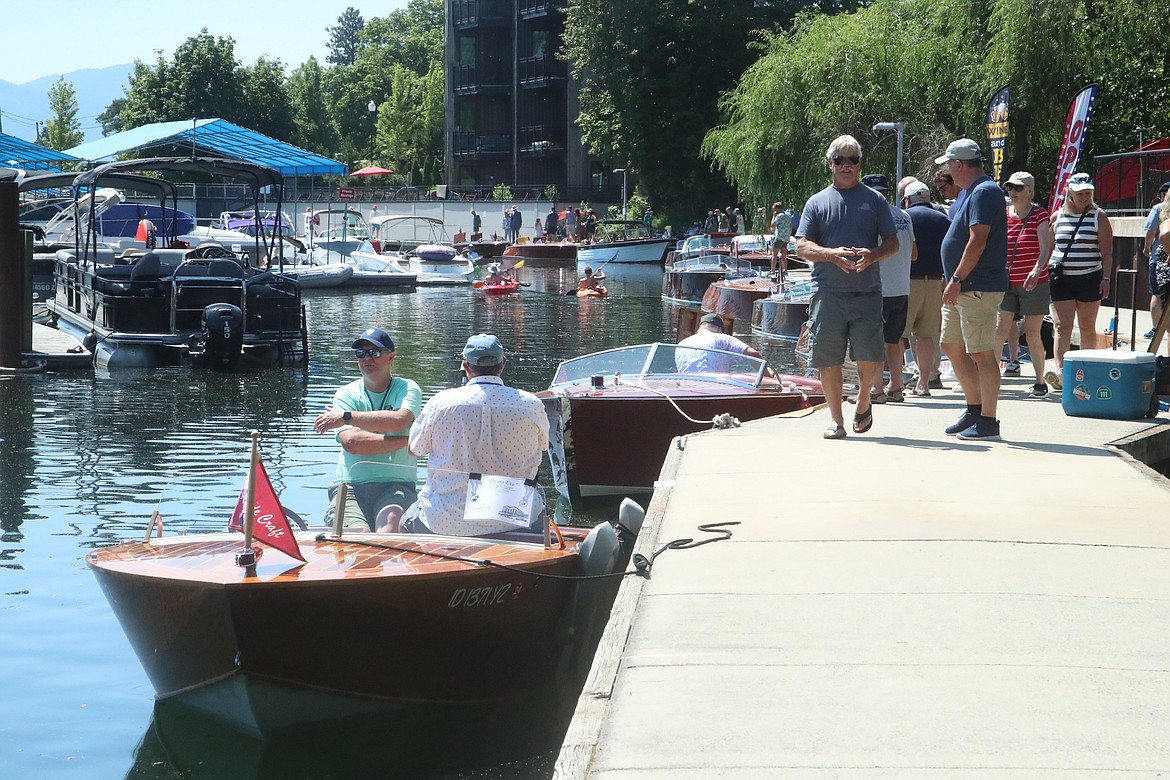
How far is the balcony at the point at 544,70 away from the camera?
71.6m

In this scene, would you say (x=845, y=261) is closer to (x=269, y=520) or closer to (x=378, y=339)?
(x=378, y=339)

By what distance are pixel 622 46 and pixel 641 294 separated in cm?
2222

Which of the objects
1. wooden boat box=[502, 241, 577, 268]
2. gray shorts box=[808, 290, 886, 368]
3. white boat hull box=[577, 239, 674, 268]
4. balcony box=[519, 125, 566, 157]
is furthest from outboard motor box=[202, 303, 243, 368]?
balcony box=[519, 125, 566, 157]

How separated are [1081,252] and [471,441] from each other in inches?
261

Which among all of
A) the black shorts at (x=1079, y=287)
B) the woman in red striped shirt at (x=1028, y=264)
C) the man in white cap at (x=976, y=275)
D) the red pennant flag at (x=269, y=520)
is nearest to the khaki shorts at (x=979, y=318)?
the man in white cap at (x=976, y=275)

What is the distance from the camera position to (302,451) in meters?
14.0

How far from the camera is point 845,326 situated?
922 centimetres

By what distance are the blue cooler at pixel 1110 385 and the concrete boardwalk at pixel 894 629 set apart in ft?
5.86

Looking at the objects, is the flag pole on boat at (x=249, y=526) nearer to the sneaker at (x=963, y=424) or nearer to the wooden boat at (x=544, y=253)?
the sneaker at (x=963, y=424)

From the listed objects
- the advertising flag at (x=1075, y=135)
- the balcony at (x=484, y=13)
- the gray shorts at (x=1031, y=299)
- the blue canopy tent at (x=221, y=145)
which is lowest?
the gray shorts at (x=1031, y=299)

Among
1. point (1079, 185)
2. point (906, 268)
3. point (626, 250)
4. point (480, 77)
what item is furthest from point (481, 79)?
point (906, 268)

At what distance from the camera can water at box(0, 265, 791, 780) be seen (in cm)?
629

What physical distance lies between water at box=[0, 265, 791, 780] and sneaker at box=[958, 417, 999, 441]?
3.26 metres

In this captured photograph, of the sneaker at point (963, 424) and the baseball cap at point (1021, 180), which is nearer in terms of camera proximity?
the sneaker at point (963, 424)
